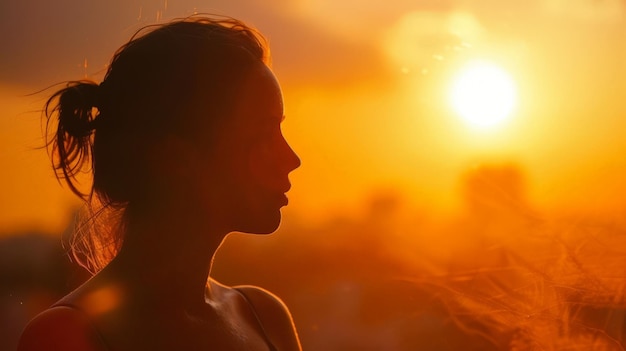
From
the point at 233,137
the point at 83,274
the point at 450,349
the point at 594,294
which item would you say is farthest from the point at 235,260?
the point at 594,294

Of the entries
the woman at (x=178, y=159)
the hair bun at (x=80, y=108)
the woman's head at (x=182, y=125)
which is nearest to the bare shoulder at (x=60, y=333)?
the woman at (x=178, y=159)

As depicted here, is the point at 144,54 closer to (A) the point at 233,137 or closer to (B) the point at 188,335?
(A) the point at 233,137

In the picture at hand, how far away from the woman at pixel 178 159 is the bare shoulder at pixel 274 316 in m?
0.14

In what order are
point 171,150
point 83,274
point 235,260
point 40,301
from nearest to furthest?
1. point 171,150
2. point 83,274
3. point 235,260
4. point 40,301

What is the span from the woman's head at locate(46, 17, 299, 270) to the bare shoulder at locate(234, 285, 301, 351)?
273mm

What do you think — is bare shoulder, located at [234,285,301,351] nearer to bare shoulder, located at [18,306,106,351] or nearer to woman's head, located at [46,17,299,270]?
woman's head, located at [46,17,299,270]

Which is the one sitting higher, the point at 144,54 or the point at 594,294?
the point at 144,54

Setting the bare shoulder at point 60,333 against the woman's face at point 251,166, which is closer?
the bare shoulder at point 60,333

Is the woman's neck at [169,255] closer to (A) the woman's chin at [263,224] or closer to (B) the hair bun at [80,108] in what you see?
(A) the woman's chin at [263,224]

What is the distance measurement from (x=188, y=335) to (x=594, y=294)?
98 cm

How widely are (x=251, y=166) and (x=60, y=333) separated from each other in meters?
0.46

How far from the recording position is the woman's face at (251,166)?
55.4 inches

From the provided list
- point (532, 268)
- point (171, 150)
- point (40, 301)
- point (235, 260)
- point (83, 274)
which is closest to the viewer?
point (171, 150)

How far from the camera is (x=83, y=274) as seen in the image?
1.75 metres
